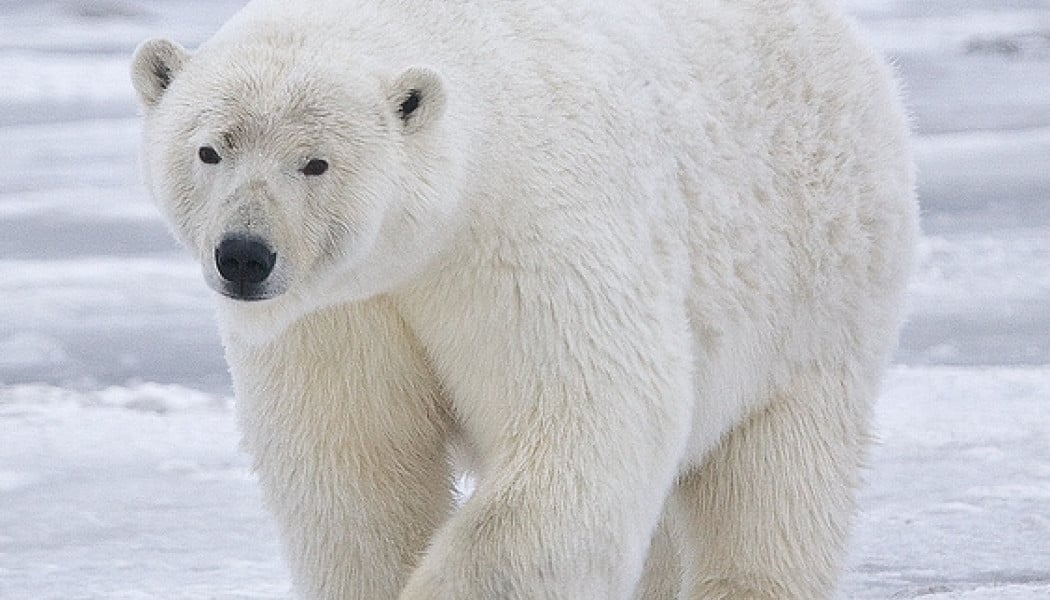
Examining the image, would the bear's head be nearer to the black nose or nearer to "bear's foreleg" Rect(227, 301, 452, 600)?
the black nose

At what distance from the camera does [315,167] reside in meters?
3.04

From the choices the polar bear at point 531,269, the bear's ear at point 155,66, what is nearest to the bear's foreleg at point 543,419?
the polar bear at point 531,269

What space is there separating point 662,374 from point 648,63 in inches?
24.1

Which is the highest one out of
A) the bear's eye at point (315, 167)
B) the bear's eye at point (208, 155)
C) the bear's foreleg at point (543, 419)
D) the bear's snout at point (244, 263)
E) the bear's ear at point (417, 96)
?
the bear's ear at point (417, 96)

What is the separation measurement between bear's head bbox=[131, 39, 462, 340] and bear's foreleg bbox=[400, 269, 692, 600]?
214mm

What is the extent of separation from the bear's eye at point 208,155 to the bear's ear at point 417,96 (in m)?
0.30

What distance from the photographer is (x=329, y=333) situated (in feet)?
11.6

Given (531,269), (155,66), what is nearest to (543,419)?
(531,269)

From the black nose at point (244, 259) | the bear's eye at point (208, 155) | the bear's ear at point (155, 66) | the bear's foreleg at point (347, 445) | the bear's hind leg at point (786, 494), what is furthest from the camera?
the bear's hind leg at point (786, 494)

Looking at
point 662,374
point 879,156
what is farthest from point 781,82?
point 662,374

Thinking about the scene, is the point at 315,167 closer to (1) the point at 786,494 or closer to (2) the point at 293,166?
(2) the point at 293,166

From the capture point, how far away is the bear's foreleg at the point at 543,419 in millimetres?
3357

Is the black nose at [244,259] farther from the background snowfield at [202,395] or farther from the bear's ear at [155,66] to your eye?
the background snowfield at [202,395]

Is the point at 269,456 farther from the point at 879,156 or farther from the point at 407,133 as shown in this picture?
the point at 879,156
